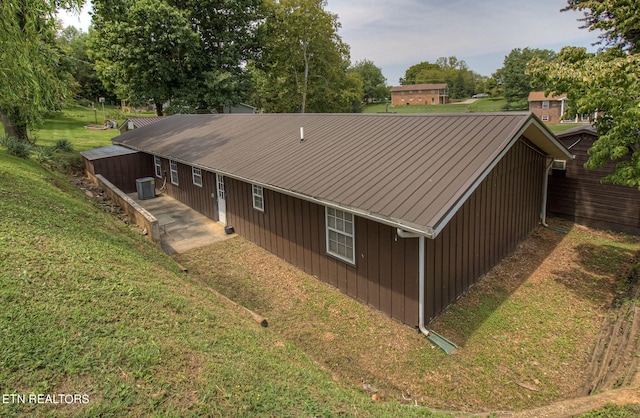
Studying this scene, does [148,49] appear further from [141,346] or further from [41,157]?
[141,346]

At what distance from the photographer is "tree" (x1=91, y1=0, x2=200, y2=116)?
26.8 m

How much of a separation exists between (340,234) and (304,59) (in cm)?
3395

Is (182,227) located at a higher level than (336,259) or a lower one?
lower

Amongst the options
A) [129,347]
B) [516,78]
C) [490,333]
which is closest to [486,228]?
[490,333]

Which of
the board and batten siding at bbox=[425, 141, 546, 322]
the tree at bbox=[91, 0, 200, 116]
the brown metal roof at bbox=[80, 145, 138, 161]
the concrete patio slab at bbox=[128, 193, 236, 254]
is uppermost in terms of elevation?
the tree at bbox=[91, 0, 200, 116]

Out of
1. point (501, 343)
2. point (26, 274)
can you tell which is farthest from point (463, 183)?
point (26, 274)

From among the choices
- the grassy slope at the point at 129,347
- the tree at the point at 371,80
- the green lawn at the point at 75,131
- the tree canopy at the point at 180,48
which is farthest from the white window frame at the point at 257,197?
the tree at the point at 371,80

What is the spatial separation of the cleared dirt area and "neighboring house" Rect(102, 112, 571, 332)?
513mm

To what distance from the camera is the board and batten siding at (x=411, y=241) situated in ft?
24.8

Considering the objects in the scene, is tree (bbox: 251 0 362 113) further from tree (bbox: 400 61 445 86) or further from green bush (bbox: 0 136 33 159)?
tree (bbox: 400 61 445 86)

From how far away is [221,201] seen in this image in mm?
13961

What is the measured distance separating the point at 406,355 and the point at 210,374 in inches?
149

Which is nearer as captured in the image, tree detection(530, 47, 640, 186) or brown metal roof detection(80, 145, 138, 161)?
tree detection(530, 47, 640, 186)

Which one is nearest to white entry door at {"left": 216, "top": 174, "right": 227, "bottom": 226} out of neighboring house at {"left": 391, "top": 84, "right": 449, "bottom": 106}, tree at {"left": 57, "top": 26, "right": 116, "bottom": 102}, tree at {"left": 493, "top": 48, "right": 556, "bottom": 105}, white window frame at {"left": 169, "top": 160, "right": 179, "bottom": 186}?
white window frame at {"left": 169, "top": 160, "right": 179, "bottom": 186}
